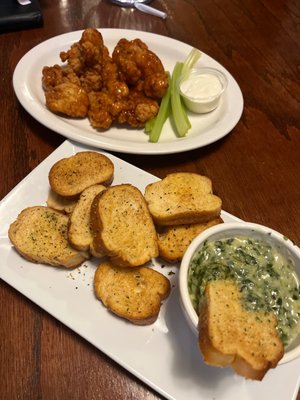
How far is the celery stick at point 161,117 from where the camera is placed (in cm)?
241

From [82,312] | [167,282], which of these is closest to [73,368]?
[82,312]

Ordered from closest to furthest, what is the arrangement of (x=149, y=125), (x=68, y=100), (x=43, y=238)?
(x=43, y=238) → (x=68, y=100) → (x=149, y=125)

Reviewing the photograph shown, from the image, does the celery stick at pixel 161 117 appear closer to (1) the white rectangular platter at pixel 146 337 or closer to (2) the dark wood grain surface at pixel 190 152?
(2) the dark wood grain surface at pixel 190 152

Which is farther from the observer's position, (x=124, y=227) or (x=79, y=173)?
(x=79, y=173)

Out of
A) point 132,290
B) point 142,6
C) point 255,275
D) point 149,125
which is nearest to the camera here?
point 255,275

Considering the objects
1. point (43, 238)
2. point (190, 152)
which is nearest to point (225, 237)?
point (43, 238)

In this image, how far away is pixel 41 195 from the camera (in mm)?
1940

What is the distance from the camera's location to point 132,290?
5.41 ft

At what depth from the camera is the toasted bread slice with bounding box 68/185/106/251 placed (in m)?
1.69

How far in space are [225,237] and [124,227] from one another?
441 millimetres

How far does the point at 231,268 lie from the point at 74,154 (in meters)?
1.07

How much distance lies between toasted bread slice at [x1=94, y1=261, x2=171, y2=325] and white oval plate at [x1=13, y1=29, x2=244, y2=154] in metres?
0.72

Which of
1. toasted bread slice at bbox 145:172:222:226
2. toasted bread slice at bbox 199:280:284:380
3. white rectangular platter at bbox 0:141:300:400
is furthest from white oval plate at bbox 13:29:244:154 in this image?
toasted bread slice at bbox 199:280:284:380

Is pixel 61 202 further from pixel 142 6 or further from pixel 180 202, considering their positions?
pixel 142 6
